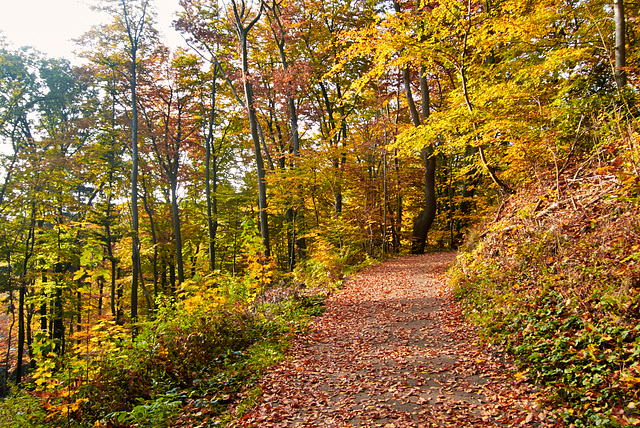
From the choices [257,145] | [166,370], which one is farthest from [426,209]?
→ [166,370]

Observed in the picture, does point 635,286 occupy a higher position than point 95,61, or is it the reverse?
point 95,61

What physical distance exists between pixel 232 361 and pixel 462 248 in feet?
21.9

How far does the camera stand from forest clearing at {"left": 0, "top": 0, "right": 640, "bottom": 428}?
3512 mm

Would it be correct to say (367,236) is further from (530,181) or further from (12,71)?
(12,71)

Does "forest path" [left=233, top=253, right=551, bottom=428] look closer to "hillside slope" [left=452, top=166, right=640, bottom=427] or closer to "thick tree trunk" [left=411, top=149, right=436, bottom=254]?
"hillside slope" [left=452, top=166, right=640, bottom=427]

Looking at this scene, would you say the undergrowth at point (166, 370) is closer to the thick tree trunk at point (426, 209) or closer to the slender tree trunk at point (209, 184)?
the thick tree trunk at point (426, 209)

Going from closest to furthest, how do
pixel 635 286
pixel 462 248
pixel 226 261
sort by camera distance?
1. pixel 635 286
2. pixel 462 248
3. pixel 226 261

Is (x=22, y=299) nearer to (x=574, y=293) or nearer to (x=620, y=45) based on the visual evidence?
(x=574, y=293)

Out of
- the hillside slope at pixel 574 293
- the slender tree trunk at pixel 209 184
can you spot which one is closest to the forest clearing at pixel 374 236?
the hillside slope at pixel 574 293

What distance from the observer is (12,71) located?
13.1m

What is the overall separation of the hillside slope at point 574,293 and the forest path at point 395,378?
1.06 feet

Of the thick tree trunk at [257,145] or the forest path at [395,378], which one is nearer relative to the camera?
the forest path at [395,378]

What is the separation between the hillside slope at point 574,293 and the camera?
9.07 feet

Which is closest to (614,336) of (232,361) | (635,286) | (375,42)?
(635,286)
